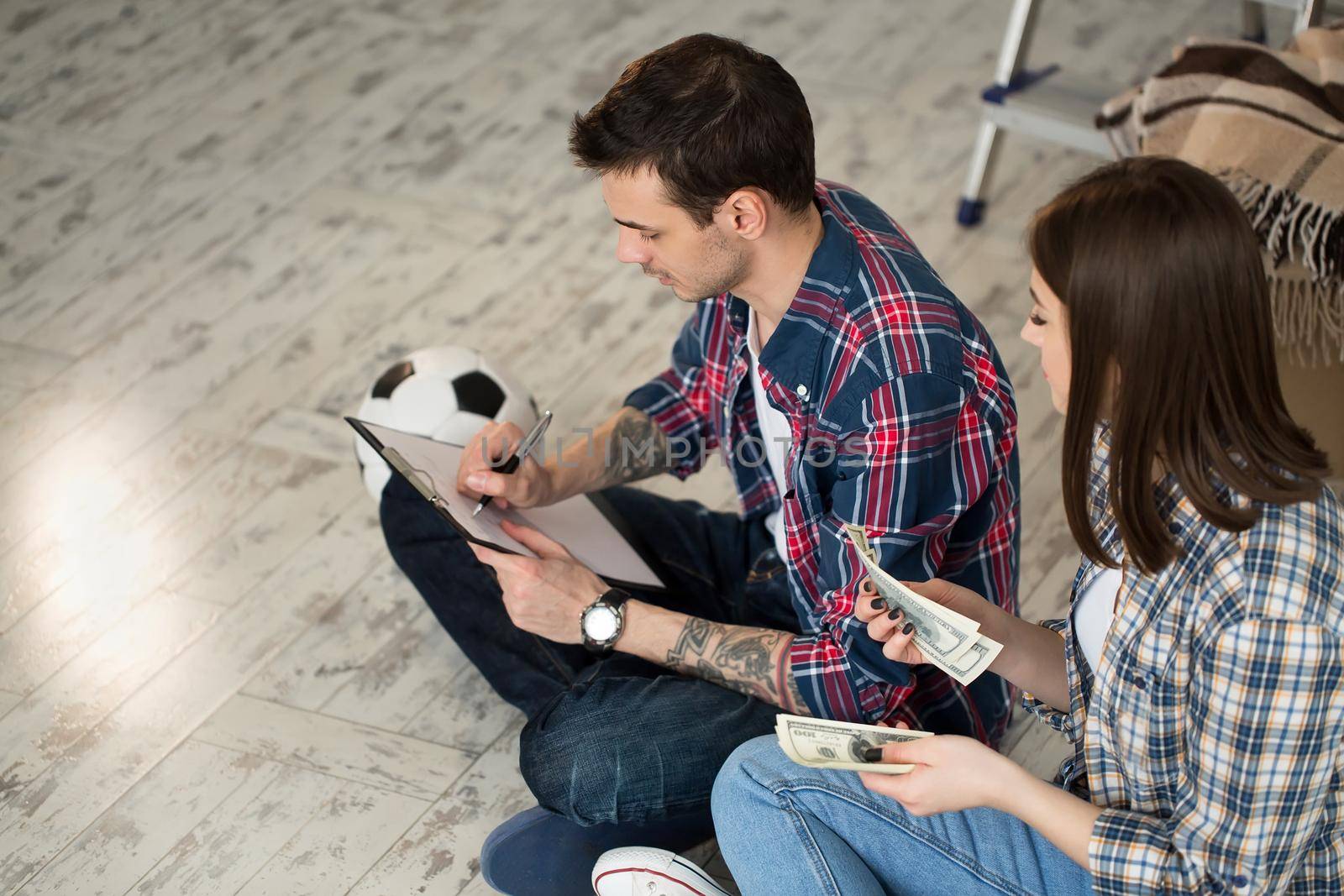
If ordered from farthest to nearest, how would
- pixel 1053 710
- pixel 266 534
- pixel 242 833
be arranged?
pixel 266 534, pixel 242 833, pixel 1053 710

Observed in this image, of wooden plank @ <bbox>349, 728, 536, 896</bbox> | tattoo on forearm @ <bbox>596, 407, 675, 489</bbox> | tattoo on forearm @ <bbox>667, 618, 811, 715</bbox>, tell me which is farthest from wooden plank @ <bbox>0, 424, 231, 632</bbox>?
tattoo on forearm @ <bbox>667, 618, 811, 715</bbox>

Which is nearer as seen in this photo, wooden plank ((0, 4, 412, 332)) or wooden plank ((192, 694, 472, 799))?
wooden plank ((192, 694, 472, 799))

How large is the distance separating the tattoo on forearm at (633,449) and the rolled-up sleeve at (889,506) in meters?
0.44

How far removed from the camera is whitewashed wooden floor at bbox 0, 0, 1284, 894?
1798 mm

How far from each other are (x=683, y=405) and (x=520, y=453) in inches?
10.5

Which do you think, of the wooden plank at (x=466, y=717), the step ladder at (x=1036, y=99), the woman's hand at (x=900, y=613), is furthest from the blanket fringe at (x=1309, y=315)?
the wooden plank at (x=466, y=717)

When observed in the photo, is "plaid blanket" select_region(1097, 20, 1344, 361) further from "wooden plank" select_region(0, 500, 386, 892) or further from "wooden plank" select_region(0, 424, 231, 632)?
"wooden plank" select_region(0, 424, 231, 632)

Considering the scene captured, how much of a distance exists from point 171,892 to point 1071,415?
4.09ft

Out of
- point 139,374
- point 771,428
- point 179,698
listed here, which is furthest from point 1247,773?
point 139,374

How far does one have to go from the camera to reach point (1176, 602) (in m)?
1.07

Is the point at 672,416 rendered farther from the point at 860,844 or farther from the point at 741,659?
the point at 860,844

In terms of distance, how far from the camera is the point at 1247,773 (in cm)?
102

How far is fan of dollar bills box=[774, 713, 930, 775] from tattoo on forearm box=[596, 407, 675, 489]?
657 millimetres

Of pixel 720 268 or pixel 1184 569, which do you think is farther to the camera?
pixel 720 268
